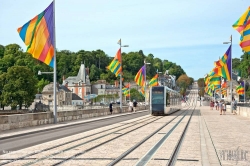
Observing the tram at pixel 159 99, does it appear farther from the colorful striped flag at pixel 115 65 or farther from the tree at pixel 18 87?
the tree at pixel 18 87

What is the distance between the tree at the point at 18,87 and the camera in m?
91.0

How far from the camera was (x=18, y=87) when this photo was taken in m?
91.4

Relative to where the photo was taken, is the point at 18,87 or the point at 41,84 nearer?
the point at 18,87

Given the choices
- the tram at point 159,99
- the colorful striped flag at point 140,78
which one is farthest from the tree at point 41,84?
the tram at point 159,99


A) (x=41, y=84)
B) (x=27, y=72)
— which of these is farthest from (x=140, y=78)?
(x=41, y=84)

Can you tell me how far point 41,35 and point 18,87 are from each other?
219 ft

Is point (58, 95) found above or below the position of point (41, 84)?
below

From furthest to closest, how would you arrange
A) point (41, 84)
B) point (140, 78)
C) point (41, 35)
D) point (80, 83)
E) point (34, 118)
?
point (80, 83)
point (41, 84)
point (140, 78)
point (41, 35)
point (34, 118)

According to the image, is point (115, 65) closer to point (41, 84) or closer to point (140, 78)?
point (140, 78)

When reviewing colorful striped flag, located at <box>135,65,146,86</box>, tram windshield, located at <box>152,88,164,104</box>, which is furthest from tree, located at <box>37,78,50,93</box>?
tram windshield, located at <box>152,88,164,104</box>

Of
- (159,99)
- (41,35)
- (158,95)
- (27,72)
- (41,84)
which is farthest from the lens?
(41,84)

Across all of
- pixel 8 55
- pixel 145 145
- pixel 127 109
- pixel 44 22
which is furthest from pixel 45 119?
pixel 8 55

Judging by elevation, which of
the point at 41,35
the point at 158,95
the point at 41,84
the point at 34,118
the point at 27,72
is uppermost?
the point at 27,72

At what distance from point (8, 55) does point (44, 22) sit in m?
106
